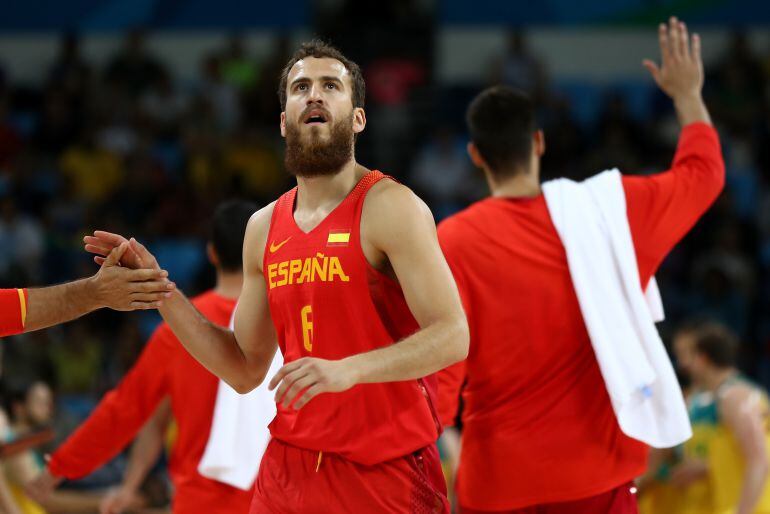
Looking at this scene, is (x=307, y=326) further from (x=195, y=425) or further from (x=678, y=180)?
(x=678, y=180)

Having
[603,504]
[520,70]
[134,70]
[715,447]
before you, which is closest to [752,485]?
[715,447]

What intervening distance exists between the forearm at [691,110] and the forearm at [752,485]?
214cm

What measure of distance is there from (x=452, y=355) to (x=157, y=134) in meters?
11.5

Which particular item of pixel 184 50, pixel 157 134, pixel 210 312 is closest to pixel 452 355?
pixel 210 312

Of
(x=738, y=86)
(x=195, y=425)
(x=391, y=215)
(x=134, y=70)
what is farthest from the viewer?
(x=134, y=70)

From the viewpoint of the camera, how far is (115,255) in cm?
393

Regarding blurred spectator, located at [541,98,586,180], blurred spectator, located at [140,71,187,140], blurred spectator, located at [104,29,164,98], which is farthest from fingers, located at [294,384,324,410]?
blurred spectator, located at [104,29,164,98]

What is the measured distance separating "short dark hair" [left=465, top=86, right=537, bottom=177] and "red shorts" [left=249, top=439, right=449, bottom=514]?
1.53m

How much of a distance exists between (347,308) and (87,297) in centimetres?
100

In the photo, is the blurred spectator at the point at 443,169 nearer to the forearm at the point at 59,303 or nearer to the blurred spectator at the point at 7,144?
the blurred spectator at the point at 7,144

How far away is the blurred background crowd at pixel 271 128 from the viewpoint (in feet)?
39.4

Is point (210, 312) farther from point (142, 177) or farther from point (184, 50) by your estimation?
point (184, 50)

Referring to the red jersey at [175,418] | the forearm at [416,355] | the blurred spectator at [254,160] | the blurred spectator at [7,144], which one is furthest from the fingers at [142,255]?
the blurred spectator at [7,144]

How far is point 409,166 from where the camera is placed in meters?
14.3
